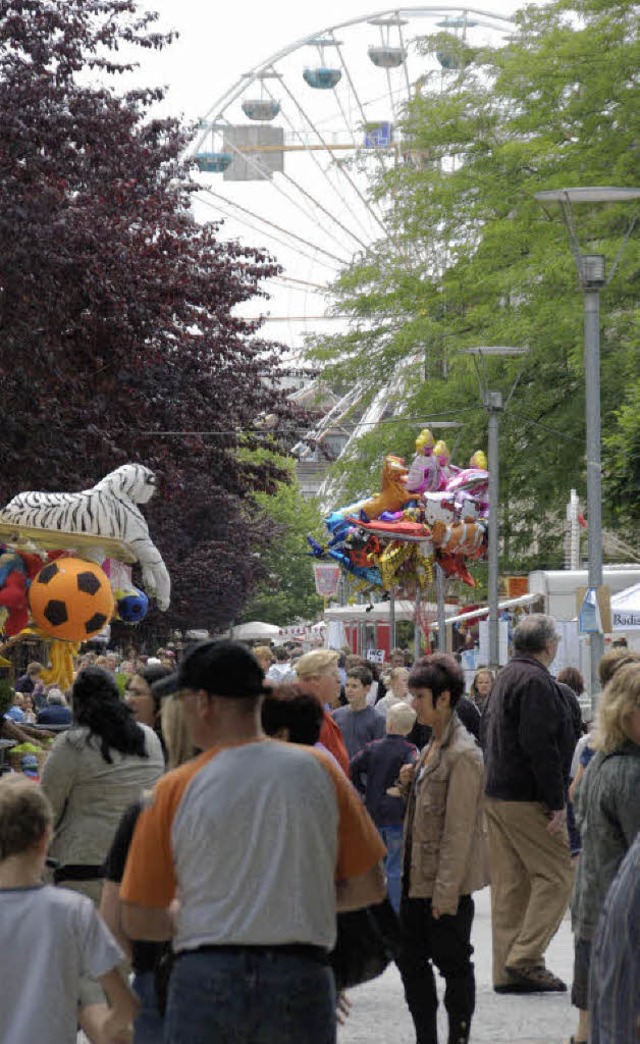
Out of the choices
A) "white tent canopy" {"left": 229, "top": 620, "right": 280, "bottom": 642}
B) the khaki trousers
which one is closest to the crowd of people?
the khaki trousers

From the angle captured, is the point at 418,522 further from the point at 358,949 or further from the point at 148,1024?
the point at 358,949

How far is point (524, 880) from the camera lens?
1071cm

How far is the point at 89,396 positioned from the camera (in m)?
23.2

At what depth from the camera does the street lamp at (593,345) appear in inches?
831

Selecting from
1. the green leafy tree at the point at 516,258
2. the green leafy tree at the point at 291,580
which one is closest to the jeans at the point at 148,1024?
the green leafy tree at the point at 516,258

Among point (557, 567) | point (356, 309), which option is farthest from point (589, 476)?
point (557, 567)

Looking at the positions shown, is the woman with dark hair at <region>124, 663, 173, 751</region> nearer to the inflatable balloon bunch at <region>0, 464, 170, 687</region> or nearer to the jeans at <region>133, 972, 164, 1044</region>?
the jeans at <region>133, 972, 164, 1044</region>

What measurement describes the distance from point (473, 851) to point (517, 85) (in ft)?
89.0

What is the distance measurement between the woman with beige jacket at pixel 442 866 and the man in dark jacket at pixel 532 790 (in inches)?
60.0

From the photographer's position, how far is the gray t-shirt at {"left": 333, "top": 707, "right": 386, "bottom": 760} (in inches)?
540

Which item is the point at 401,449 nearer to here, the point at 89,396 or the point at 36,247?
the point at 89,396

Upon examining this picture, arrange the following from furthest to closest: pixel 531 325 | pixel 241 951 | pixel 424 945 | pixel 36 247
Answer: pixel 531 325, pixel 36 247, pixel 424 945, pixel 241 951

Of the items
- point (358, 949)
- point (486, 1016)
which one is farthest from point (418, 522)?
point (358, 949)

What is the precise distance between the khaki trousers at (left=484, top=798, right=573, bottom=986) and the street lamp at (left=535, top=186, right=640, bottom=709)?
1005 cm
